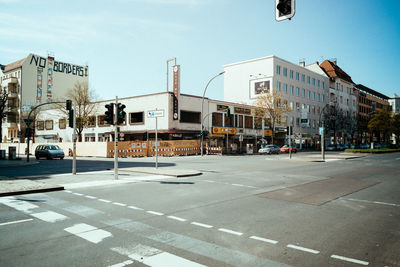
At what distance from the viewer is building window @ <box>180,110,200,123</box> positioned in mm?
42347

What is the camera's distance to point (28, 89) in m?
57.9

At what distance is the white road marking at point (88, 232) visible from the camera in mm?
4922

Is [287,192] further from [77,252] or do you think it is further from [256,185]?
[77,252]

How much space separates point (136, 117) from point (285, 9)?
39.8 m

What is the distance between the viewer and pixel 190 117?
43281 mm

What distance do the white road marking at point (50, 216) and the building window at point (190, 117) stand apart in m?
35.5

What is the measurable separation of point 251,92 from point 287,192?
52.2 meters

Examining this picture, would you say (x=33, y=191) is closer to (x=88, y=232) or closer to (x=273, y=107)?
(x=88, y=232)

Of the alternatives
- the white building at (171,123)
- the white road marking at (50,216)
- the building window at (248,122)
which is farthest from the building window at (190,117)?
the white road marking at (50,216)

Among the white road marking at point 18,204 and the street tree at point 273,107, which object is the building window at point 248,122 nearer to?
the street tree at point 273,107

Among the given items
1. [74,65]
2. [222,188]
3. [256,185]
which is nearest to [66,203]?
[222,188]

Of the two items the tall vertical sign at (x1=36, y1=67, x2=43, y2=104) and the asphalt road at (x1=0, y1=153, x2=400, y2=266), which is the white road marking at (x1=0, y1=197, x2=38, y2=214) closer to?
the asphalt road at (x1=0, y1=153, x2=400, y2=266)

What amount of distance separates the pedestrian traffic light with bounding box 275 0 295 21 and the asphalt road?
13.6 ft

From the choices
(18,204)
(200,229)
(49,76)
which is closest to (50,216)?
(18,204)
